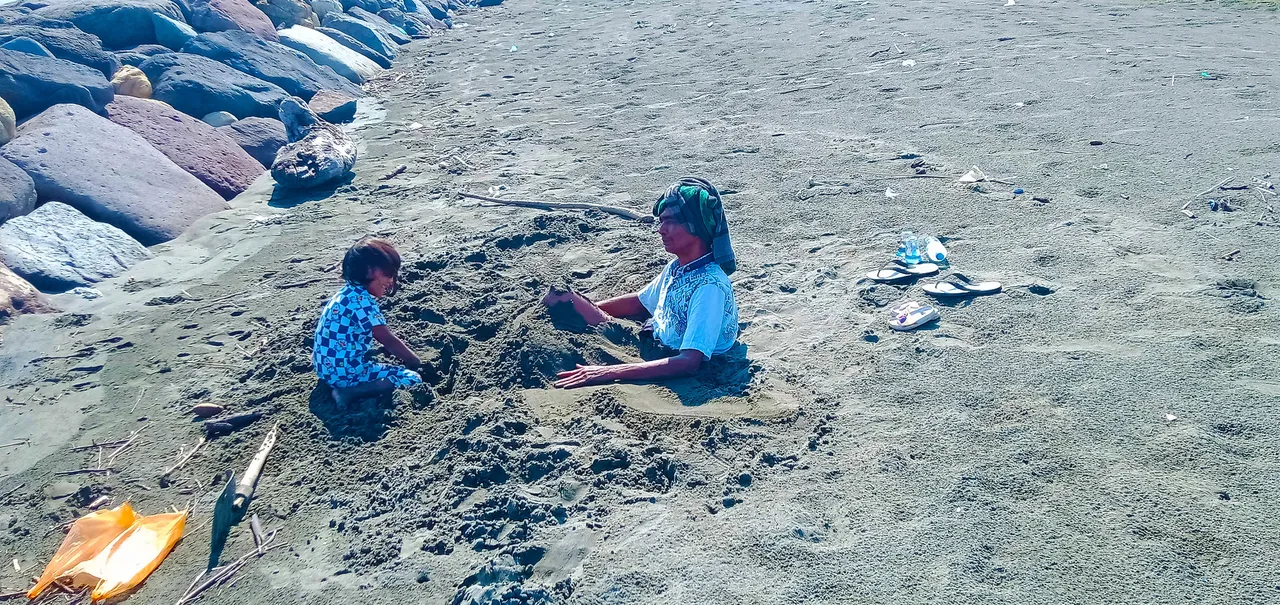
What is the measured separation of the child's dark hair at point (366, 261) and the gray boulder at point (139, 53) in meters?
6.67

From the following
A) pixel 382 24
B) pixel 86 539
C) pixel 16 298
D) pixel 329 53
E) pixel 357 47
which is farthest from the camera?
pixel 382 24

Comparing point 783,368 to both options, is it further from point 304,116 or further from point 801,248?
point 304,116

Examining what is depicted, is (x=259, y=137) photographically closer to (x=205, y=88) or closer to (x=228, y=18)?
(x=205, y=88)

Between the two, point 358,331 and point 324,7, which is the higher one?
point 324,7

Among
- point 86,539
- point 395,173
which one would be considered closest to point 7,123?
point 395,173

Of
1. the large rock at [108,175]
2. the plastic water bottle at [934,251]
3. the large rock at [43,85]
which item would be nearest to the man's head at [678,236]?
the plastic water bottle at [934,251]

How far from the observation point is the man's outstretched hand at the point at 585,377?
4.07 metres

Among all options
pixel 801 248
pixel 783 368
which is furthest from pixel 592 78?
pixel 783 368

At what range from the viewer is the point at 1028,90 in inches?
307

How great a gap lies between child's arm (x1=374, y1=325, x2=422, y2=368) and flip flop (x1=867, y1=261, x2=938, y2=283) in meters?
2.63

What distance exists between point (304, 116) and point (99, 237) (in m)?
2.54

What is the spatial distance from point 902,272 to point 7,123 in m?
7.19

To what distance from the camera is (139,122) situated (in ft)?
25.6

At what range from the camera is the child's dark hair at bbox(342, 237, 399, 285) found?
4086 millimetres
